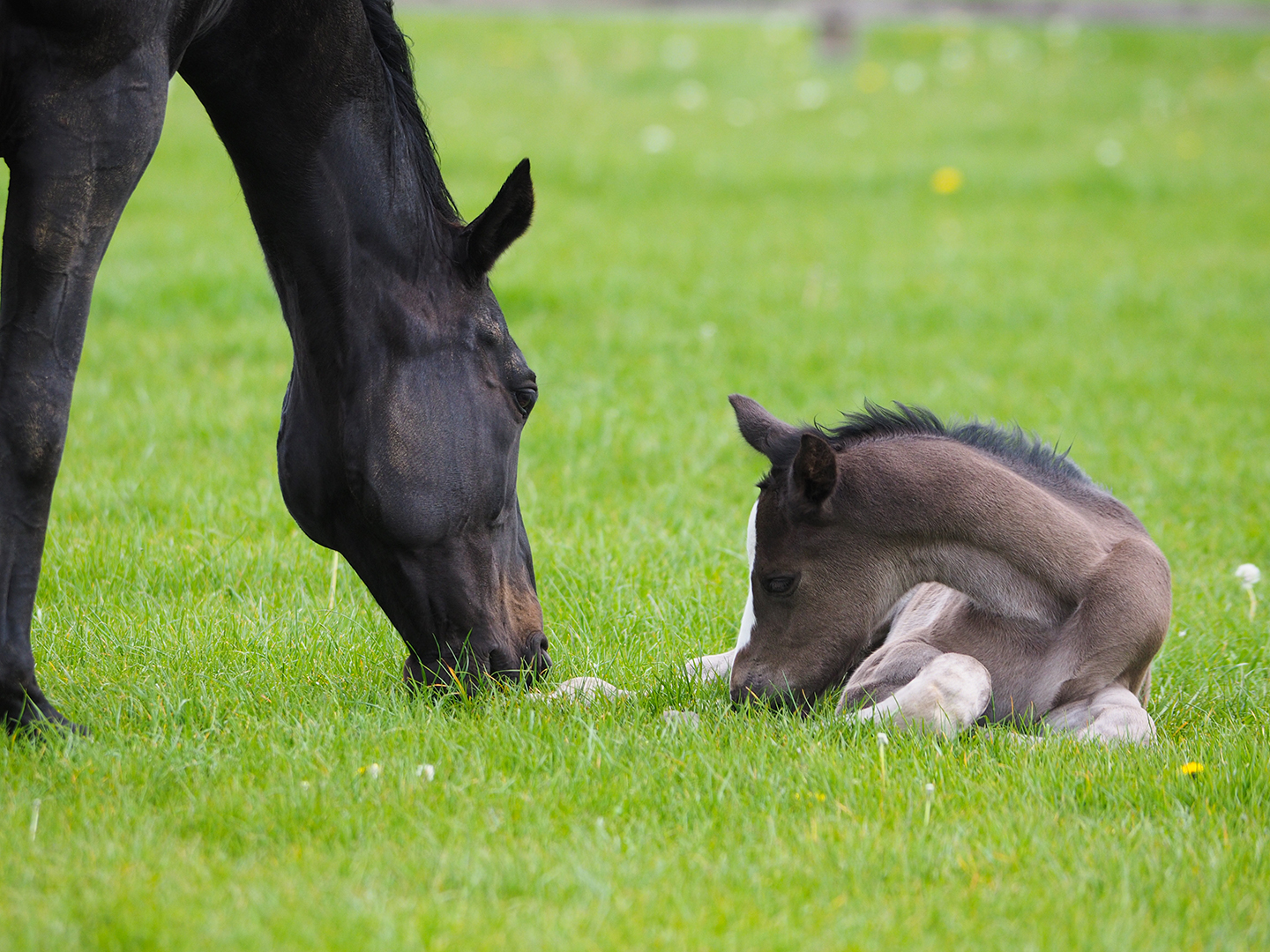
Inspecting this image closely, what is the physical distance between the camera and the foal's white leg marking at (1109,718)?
3.29 m

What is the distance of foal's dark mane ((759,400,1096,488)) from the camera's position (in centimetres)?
378

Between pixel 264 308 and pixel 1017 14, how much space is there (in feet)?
43.4

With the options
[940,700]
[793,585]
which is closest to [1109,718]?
[940,700]

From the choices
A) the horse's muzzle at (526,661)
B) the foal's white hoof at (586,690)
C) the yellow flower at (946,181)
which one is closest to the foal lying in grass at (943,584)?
the foal's white hoof at (586,690)

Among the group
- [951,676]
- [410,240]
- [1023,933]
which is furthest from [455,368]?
[1023,933]

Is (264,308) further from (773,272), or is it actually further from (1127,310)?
(1127,310)

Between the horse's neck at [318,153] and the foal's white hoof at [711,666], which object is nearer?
the horse's neck at [318,153]

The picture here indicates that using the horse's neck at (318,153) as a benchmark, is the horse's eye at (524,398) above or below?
below

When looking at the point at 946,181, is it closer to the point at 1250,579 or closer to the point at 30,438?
the point at 1250,579

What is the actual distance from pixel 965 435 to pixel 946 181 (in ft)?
29.2

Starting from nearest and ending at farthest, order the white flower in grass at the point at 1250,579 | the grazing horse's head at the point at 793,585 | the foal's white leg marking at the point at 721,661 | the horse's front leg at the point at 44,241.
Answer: the horse's front leg at the point at 44,241, the grazing horse's head at the point at 793,585, the foal's white leg marking at the point at 721,661, the white flower in grass at the point at 1250,579

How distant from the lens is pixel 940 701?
333 cm

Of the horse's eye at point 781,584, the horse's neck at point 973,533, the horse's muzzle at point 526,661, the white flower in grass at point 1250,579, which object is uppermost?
the horse's neck at point 973,533

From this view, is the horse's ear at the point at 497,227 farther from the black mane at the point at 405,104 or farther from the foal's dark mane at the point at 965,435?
the foal's dark mane at the point at 965,435
